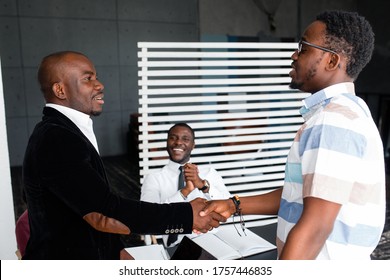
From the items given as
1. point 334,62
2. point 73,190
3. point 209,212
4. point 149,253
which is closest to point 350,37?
point 334,62

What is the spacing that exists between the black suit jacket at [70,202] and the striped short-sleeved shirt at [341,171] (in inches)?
25.0

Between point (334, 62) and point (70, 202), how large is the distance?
1034 millimetres

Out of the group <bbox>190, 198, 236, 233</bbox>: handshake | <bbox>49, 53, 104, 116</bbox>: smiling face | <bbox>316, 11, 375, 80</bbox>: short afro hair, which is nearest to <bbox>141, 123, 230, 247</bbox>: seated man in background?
<bbox>190, 198, 236, 233</bbox>: handshake

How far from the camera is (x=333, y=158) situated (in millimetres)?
994

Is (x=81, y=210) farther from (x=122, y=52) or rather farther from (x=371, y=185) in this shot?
(x=122, y=52)

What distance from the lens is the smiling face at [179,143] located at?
2.92 meters

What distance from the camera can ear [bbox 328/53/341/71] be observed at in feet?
3.86

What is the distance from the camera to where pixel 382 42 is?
27.2 ft

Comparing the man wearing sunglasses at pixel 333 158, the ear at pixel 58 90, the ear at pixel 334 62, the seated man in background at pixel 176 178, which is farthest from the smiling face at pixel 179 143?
the ear at pixel 334 62

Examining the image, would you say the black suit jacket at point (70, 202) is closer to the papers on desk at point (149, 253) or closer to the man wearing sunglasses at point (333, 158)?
the papers on desk at point (149, 253)

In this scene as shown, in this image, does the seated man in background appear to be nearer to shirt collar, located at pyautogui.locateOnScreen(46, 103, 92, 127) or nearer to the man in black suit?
the man in black suit

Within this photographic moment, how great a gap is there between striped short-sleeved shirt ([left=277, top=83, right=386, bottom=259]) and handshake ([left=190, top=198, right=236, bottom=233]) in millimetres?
527

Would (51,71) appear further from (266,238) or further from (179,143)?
(179,143)

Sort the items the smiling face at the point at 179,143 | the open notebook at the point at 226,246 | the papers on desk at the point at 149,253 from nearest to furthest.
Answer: the open notebook at the point at 226,246 → the papers on desk at the point at 149,253 → the smiling face at the point at 179,143
